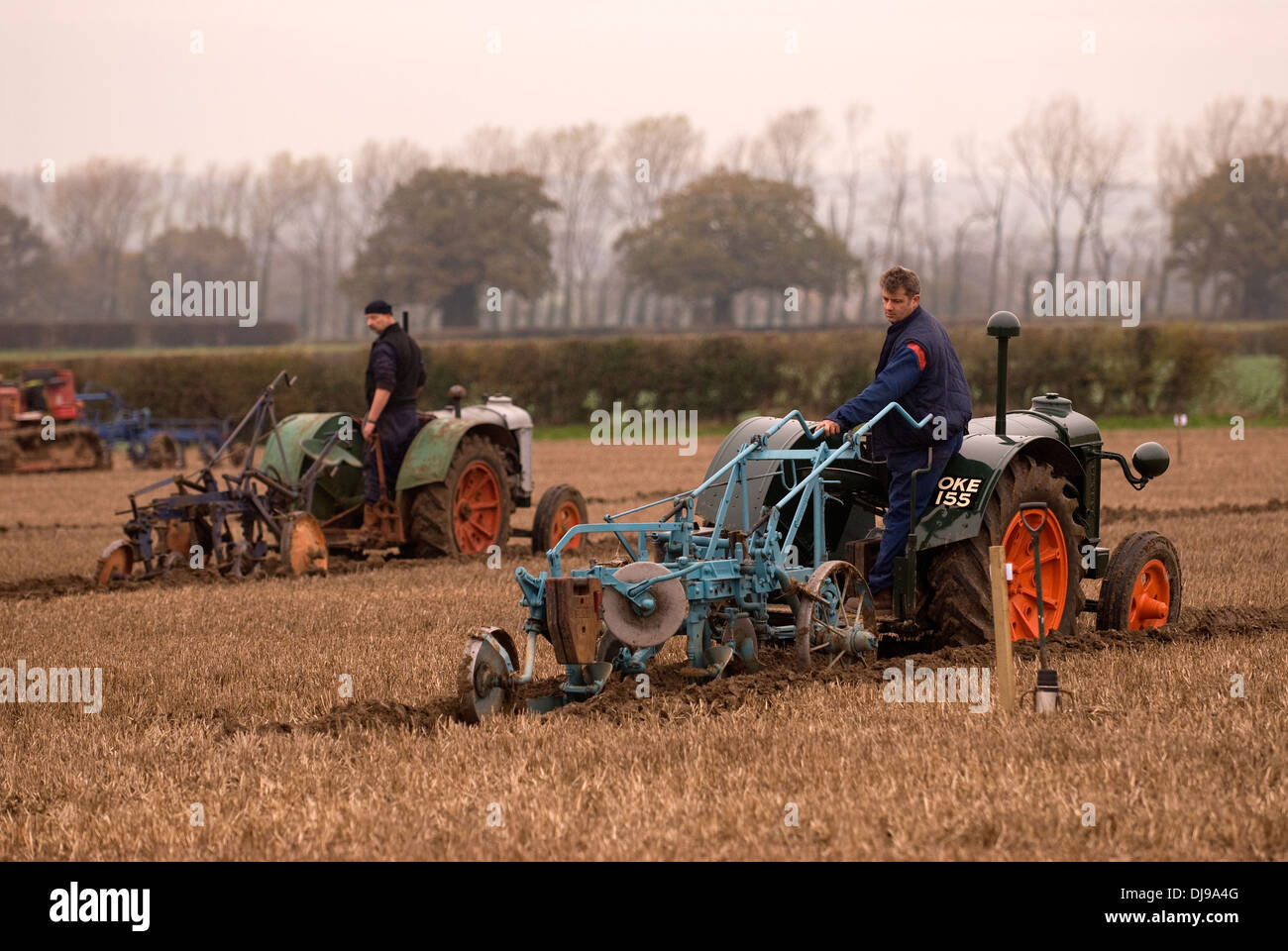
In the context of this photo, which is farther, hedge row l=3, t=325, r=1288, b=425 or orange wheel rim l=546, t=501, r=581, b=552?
hedge row l=3, t=325, r=1288, b=425

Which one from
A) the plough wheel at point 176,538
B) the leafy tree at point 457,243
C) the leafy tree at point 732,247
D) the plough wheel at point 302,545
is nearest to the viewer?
the plough wheel at point 302,545

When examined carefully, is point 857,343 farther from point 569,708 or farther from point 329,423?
point 569,708

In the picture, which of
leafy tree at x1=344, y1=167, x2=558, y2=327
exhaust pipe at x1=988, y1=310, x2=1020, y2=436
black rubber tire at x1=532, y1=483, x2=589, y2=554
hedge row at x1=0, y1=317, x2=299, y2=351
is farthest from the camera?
leafy tree at x1=344, y1=167, x2=558, y2=327

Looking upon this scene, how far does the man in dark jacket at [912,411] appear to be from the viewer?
751 cm

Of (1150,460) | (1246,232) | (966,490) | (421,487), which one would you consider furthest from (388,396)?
(1246,232)

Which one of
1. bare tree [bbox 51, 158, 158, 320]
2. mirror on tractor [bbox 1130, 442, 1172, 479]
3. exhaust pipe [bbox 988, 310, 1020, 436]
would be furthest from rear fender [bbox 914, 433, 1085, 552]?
bare tree [bbox 51, 158, 158, 320]

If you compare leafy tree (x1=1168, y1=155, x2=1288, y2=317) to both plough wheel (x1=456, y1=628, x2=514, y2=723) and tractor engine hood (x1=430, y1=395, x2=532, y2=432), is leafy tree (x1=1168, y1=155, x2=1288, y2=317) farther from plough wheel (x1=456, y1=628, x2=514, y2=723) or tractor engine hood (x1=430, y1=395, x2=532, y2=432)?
plough wheel (x1=456, y1=628, x2=514, y2=723)

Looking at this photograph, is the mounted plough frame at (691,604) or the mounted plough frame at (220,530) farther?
the mounted plough frame at (220,530)

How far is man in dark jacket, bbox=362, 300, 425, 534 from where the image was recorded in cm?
1178

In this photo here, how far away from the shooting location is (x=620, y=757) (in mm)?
5672

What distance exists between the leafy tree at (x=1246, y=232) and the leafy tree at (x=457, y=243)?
103 ft

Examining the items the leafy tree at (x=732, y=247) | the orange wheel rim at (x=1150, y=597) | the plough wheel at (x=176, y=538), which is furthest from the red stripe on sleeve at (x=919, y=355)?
the leafy tree at (x=732, y=247)

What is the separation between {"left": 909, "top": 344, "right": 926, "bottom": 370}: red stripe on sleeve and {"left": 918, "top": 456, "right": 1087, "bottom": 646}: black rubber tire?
753 mm

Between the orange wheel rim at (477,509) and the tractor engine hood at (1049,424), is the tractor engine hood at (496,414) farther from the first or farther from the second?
the tractor engine hood at (1049,424)
